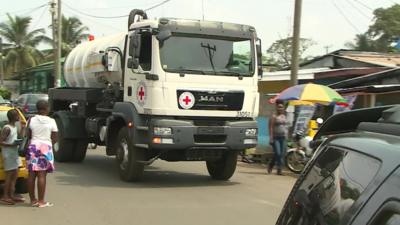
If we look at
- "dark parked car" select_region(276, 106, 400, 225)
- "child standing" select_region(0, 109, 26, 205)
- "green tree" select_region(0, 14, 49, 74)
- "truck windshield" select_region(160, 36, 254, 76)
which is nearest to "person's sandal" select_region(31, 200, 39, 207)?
"child standing" select_region(0, 109, 26, 205)

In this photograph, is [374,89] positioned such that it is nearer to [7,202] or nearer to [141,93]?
[141,93]

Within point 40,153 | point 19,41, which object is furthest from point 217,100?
point 19,41

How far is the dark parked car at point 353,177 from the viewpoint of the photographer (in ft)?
6.15

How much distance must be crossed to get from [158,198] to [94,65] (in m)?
4.97

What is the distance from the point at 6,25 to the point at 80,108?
4738cm

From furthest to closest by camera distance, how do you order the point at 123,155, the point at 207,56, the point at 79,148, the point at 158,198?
1. the point at 79,148
2. the point at 123,155
3. the point at 207,56
4. the point at 158,198

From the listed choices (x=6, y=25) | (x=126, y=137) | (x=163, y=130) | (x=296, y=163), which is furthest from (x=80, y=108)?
(x=6, y=25)

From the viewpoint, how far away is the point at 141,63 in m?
11.1

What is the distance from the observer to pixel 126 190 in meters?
10.5

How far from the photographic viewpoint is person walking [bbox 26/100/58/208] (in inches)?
344

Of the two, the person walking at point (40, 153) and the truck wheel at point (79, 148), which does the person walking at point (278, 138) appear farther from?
the person walking at point (40, 153)

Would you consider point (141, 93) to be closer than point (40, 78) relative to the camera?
Yes

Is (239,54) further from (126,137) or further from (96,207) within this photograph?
(96,207)

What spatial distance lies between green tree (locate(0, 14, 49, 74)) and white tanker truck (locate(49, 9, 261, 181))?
48.3m
